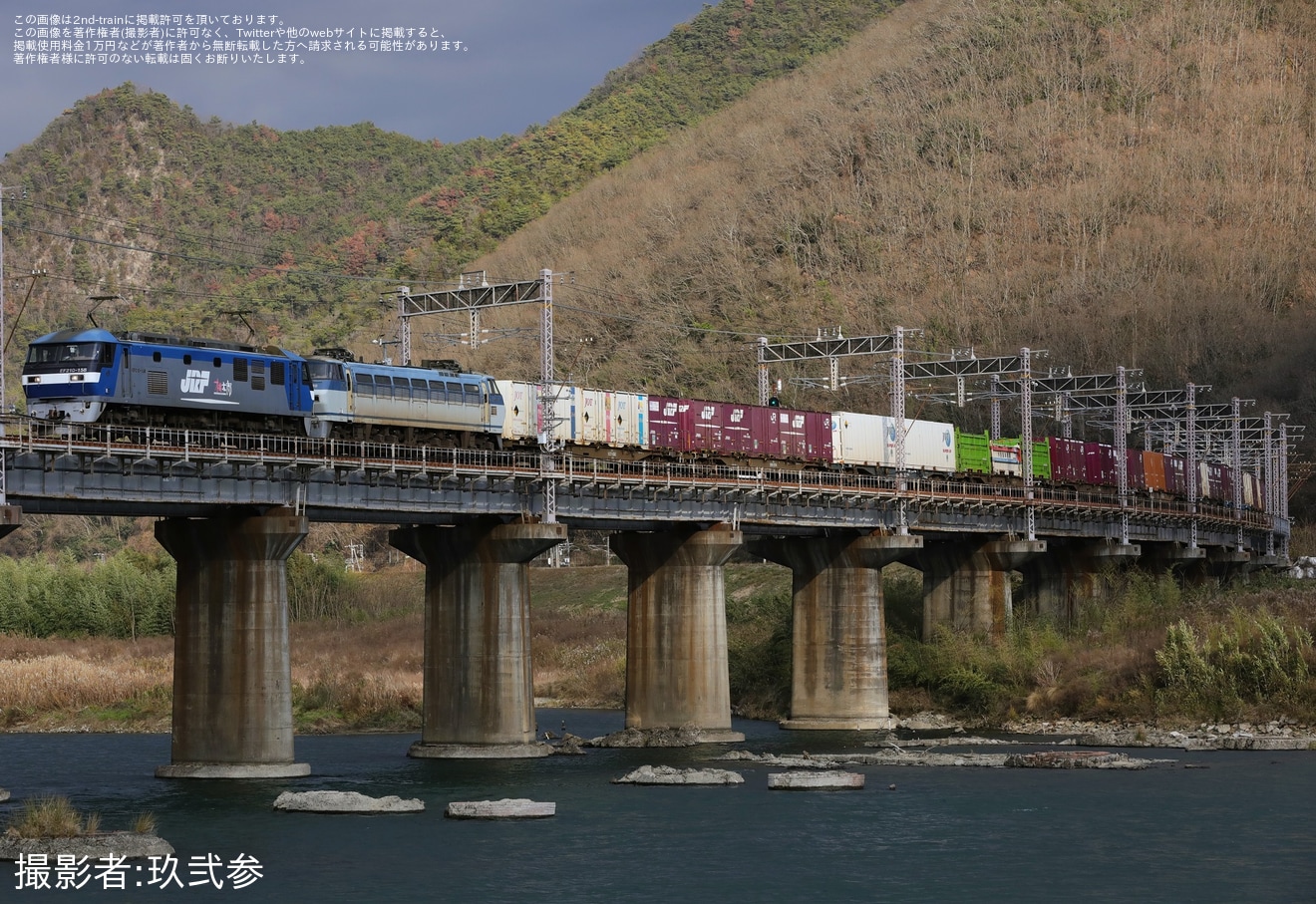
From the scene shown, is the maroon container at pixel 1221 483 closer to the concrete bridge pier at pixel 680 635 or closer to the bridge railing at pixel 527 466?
the bridge railing at pixel 527 466

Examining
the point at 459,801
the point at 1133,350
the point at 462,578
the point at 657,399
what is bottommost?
the point at 459,801

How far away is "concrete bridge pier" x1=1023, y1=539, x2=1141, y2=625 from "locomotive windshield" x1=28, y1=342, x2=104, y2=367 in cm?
6498

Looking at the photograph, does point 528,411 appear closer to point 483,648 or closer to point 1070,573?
point 483,648

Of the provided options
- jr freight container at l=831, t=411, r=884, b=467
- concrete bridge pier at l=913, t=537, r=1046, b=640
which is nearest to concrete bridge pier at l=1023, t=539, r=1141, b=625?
concrete bridge pier at l=913, t=537, r=1046, b=640

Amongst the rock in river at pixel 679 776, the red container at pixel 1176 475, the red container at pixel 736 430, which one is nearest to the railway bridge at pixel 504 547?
the red container at pixel 736 430

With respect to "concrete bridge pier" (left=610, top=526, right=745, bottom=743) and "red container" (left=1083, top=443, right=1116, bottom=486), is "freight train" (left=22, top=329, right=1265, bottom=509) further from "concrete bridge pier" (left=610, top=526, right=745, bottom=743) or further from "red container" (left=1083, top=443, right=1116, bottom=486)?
"red container" (left=1083, top=443, right=1116, bottom=486)

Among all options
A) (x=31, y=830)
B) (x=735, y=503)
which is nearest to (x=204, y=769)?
(x=31, y=830)

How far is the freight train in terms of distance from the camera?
191ft

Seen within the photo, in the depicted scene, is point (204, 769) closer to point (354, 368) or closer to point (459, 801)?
point (459, 801)

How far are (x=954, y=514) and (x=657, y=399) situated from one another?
20976 millimetres

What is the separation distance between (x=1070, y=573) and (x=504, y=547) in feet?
169

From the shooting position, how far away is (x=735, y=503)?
78938 mm

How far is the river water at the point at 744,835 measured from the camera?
43531 mm

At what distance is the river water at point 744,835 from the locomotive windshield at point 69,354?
14.1 m
